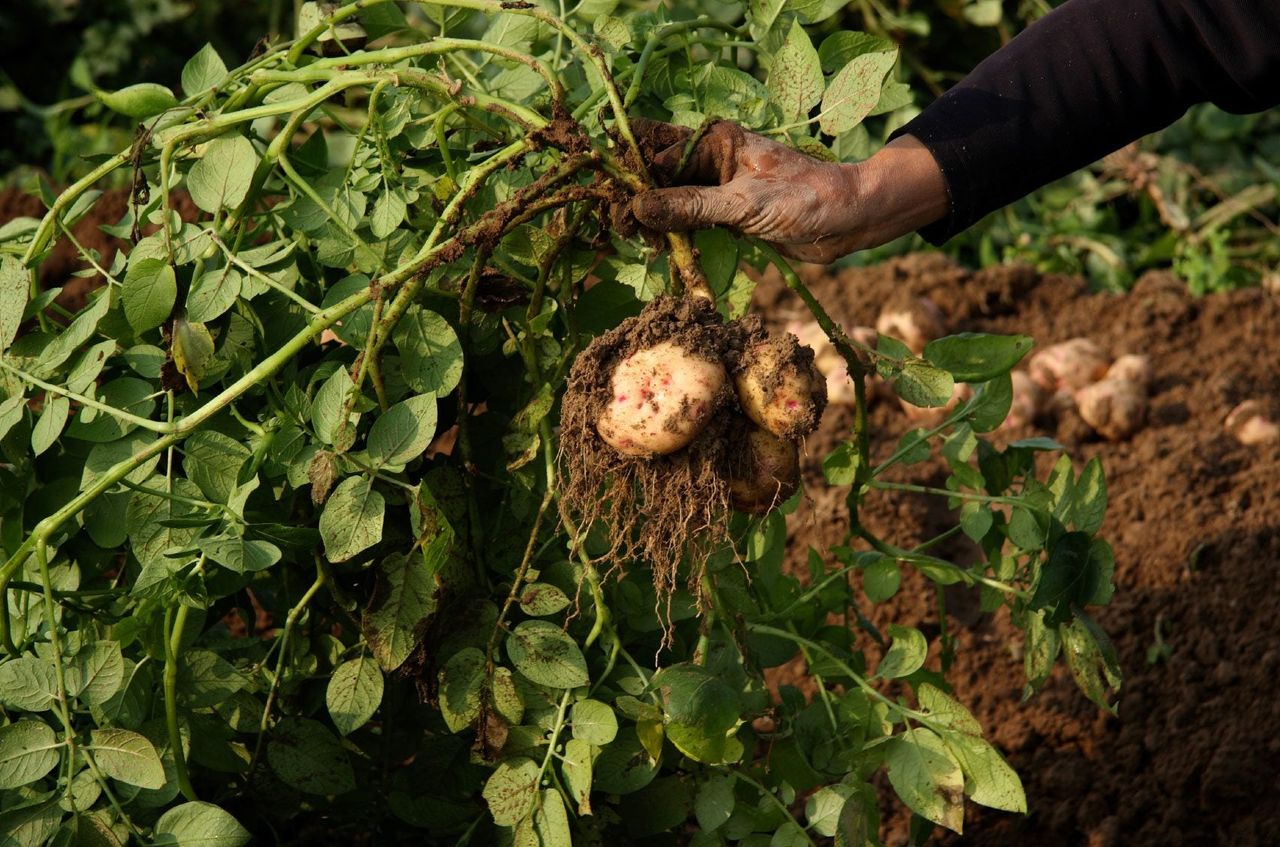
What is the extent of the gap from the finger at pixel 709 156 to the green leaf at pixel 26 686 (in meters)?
0.79

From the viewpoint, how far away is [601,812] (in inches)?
56.4

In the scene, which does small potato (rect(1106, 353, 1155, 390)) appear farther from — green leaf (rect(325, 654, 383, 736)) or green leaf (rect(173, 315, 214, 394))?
green leaf (rect(173, 315, 214, 394))

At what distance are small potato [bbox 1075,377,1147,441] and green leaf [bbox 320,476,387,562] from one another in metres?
1.98

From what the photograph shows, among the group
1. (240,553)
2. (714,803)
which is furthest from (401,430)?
(714,803)

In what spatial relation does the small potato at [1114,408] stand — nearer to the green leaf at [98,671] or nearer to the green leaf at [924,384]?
the green leaf at [924,384]

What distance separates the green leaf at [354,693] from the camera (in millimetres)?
1349

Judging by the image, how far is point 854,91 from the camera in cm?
135

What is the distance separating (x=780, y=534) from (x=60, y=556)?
2.75ft

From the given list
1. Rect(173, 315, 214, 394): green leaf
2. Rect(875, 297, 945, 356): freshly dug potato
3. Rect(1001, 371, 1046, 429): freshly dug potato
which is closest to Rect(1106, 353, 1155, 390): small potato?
Rect(1001, 371, 1046, 429): freshly dug potato

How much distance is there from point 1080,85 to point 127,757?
124 cm

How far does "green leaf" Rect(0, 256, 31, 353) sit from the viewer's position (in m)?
1.39

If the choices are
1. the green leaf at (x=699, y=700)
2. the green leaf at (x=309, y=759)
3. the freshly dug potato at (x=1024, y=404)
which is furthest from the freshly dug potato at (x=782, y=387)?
the freshly dug potato at (x=1024, y=404)

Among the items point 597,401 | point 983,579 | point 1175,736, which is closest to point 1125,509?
point 1175,736

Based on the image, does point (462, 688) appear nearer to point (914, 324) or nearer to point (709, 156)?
point (709, 156)
